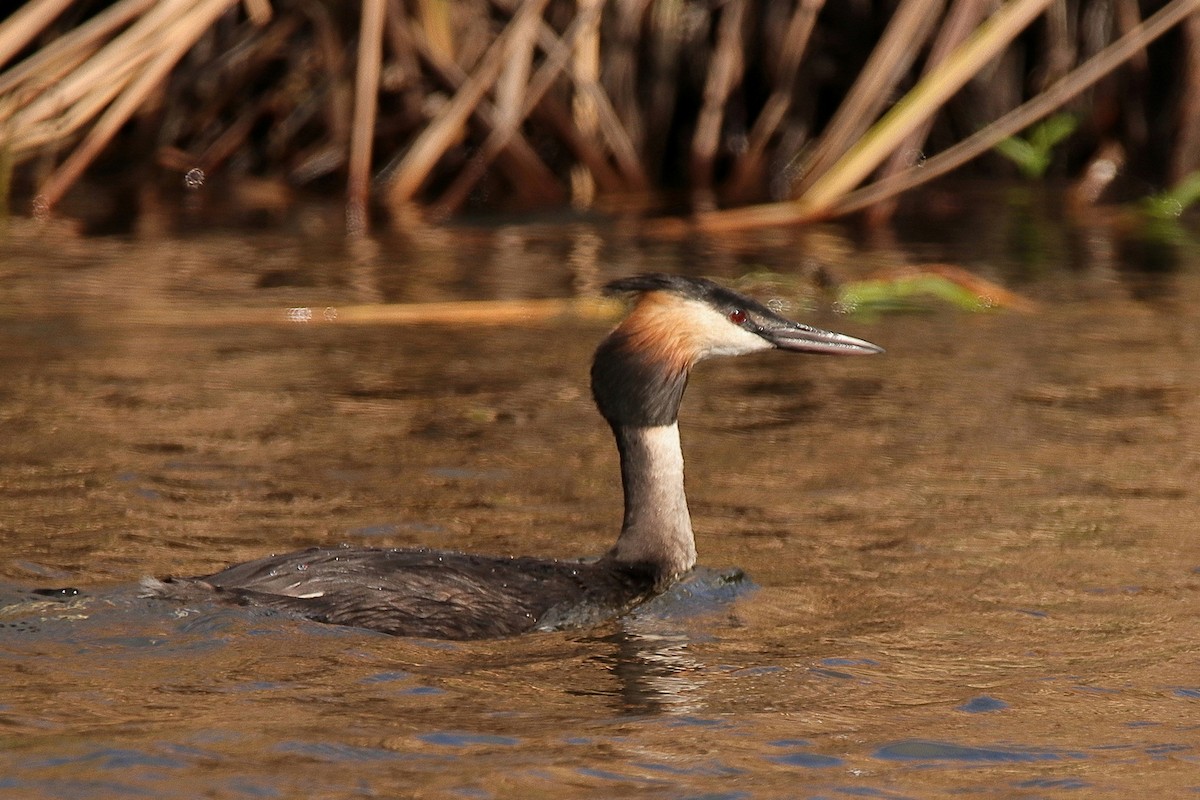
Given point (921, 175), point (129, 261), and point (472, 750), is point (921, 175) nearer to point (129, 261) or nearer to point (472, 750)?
point (129, 261)

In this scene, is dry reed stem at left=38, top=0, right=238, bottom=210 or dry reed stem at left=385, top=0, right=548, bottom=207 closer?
dry reed stem at left=38, top=0, right=238, bottom=210

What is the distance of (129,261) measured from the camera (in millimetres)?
9648

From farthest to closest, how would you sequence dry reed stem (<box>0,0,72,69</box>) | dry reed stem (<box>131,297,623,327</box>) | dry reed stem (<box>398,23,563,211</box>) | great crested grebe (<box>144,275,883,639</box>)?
dry reed stem (<box>398,23,563,211</box>) < dry reed stem (<box>0,0,72,69</box>) < dry reed stem (<box>131,297,623,327</box>) < great crested grebe (<box>144,275,883,639</box>)

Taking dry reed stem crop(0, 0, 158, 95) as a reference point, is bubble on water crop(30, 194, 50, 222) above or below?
below

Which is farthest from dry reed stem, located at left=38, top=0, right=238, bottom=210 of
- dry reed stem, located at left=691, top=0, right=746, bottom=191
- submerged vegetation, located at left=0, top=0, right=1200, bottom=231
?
dry reed stem, located at left=691, top=0, right=746, bottom=191

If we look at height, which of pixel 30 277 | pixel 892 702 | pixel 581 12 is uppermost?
pixel 581 12

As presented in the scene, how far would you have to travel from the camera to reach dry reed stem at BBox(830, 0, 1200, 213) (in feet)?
30.6

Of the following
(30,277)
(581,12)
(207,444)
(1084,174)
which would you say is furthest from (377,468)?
(1084,174)

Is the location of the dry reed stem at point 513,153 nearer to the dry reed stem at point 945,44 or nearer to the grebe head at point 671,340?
the dry reed stem at point 945,44

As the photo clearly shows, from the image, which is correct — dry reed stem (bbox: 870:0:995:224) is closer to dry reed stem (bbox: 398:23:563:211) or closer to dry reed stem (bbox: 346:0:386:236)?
dry reed stem (bbox: 398:23:563:211)

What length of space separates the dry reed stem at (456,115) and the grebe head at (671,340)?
15.8 feet

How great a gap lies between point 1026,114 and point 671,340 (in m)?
4.75

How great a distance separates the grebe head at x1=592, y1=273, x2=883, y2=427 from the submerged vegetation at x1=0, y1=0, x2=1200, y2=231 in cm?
422

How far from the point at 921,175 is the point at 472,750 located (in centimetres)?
602
